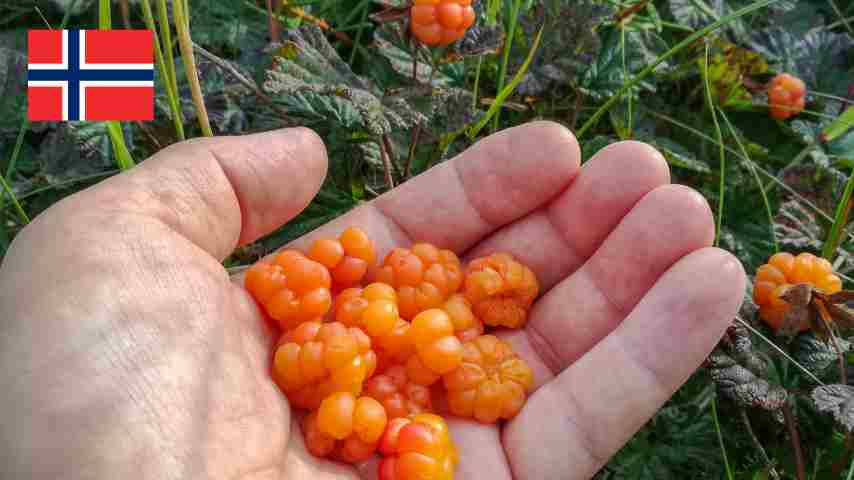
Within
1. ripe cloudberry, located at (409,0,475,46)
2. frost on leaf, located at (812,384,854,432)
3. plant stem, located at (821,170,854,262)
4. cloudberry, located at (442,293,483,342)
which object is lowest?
cloudberry, located at (442,293,483,342)

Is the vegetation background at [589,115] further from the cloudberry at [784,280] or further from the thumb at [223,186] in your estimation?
the thumb at [223,186]

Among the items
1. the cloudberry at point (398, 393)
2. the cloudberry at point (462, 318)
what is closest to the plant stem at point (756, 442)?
the cloudberry at point (462, 318)

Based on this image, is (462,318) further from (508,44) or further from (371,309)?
(508,44)

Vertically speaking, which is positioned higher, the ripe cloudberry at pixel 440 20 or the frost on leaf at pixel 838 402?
the ripe cloudberry at pixel 440 20

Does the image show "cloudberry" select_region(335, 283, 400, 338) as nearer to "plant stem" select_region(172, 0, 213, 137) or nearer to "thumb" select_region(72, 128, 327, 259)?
"thumb" select_region(72, 128, 327, 259)

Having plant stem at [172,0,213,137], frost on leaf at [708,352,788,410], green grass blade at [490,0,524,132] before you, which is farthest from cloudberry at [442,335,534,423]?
plant stem at [172,0,213,137]

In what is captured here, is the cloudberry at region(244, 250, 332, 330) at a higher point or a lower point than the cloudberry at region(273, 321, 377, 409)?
higher

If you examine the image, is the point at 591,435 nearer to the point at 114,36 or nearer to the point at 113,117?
the point at 113,117
